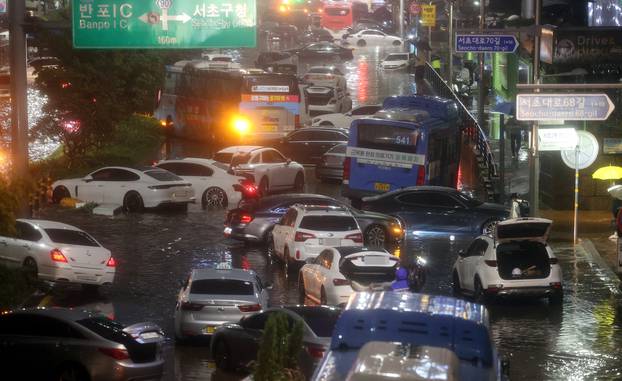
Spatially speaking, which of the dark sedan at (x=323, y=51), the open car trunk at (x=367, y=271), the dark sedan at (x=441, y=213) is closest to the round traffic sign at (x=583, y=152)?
the dark sedan at (x=441, y=213)

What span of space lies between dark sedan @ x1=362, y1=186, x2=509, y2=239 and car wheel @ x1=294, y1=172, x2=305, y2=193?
7.64 m

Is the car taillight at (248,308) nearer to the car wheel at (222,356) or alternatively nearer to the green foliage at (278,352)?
the car wheel at (222,356)

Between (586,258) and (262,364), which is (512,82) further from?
(262,364)

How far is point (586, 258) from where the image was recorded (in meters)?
28.2

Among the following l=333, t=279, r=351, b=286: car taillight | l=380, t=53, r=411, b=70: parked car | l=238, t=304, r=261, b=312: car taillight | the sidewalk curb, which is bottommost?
the sidewalk curb

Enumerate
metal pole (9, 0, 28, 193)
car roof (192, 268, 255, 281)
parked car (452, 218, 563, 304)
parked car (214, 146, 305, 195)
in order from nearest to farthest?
car roof (192, 268, 255, 281)
metal pole (9, 0, 28, 193)
parked car (452, 218, 563, 304)
parked car (214, 146, 305, 195)

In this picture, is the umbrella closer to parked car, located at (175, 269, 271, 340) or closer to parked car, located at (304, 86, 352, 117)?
parked car, located at (175, 269, 271, 340)

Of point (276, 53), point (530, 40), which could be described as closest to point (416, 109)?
point (530, 40)

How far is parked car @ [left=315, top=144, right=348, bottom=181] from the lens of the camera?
133 feet

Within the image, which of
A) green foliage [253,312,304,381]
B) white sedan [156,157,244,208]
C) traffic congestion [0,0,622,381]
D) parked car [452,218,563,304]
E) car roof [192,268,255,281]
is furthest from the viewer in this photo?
white sedan [156,157,244,208]

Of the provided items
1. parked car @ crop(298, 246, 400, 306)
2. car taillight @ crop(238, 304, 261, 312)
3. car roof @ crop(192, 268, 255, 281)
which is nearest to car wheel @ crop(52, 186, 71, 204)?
parked car @ crop(298, 246, 400, 306)

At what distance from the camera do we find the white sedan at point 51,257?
23547 millimetres

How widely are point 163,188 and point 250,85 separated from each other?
1206 centimetres

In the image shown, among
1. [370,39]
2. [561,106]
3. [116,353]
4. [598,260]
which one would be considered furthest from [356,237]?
[370,39]
